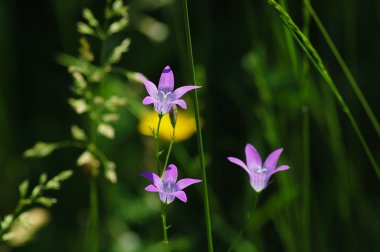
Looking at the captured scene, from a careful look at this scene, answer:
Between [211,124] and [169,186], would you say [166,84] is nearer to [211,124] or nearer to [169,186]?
[169,186]

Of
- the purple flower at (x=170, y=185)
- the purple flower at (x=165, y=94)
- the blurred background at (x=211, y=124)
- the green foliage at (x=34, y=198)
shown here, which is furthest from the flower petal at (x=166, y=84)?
the blurred background at (x=211, y=124)

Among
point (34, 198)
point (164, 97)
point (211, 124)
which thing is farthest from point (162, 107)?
point (211, 124)

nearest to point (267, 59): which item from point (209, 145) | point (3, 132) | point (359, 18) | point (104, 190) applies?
point (209, 145)

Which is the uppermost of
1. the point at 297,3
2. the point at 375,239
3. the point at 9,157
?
the point at 297,3

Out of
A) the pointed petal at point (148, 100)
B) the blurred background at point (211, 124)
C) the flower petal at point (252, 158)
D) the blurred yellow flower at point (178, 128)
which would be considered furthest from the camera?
the blurred yellow flower at point (178, 128)

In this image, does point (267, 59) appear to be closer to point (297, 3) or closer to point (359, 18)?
point (297, 3)

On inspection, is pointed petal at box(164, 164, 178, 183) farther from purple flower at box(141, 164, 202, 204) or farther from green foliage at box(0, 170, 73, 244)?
green foliage at box(0, 170, 73, 244)

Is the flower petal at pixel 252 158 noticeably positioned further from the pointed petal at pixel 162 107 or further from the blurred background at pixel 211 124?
the blurred background at pixel 211 124

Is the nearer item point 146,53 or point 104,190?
point 104,190
